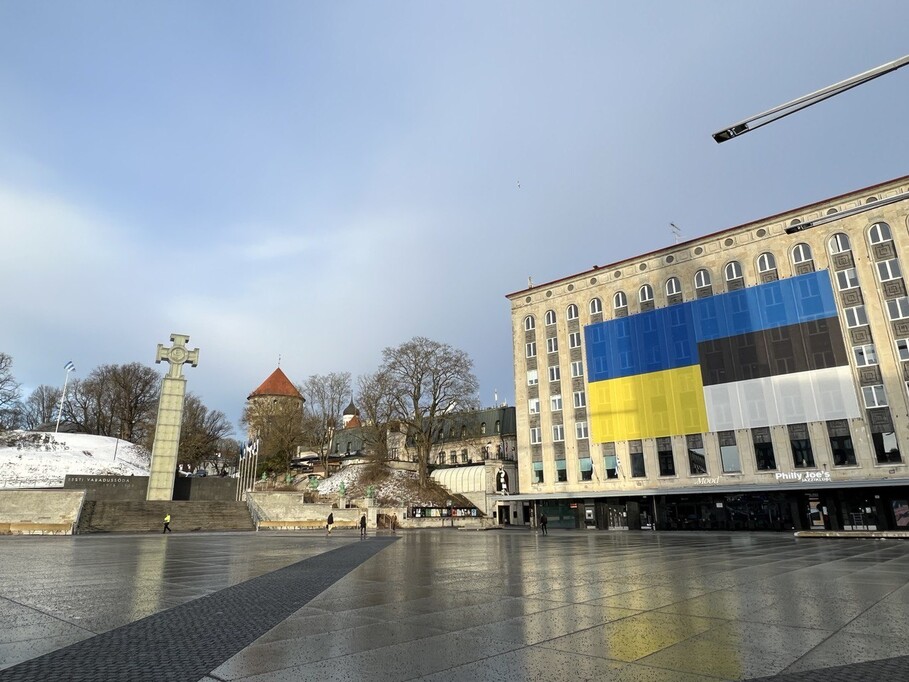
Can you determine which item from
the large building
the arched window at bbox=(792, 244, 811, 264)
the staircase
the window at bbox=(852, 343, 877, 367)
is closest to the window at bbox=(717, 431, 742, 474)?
the large building

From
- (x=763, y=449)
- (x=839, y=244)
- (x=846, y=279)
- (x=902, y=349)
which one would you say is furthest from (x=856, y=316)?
(x=763, y=449)

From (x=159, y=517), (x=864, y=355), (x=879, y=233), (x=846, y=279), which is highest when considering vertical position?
(x=879, y=233)

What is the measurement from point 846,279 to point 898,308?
420cm

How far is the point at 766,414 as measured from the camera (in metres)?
46.9

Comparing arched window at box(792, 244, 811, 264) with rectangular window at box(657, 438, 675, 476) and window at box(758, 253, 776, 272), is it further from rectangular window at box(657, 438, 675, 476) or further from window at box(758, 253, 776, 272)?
rectangular window at box(657, 438, 675, 476)

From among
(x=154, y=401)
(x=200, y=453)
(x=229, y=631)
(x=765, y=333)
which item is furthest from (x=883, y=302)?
(x=154, y=401)

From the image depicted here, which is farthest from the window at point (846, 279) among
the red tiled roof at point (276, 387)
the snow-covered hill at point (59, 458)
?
the red tiled roof at point (276, 387)

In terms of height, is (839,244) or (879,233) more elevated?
(879,233)

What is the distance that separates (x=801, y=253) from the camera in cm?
4803

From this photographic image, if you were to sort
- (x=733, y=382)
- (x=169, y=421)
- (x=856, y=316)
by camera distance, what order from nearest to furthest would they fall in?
(x=856, y=316)
(x=733, y=382)
(x=169, y=421)

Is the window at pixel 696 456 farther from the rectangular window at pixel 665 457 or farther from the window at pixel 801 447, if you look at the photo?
the window at pixel 801 447

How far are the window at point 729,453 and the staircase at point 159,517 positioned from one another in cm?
4052

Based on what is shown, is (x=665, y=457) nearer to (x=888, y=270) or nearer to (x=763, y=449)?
(x=763, y=449)

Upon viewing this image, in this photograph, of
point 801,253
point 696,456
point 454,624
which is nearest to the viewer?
point 454,624
